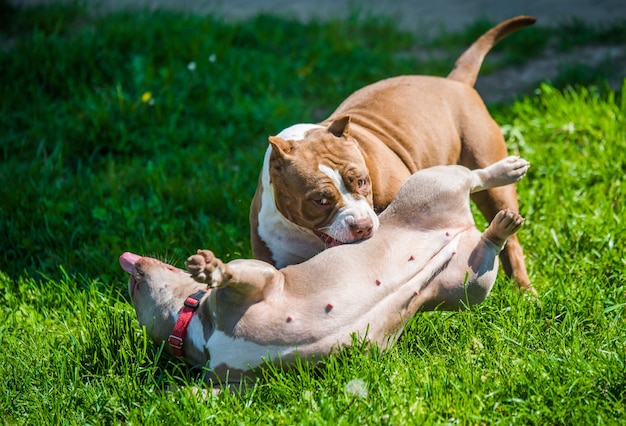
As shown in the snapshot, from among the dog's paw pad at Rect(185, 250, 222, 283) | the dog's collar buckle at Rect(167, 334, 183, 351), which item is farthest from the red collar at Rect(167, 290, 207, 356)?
the dog's paw pad at Rect(185, 250, 222, 283)

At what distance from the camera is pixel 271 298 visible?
11.0 feet

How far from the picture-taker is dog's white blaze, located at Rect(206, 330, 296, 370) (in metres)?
3.24

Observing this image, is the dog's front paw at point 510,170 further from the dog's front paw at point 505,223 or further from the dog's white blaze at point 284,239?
the dog's white blaze at point 284,239

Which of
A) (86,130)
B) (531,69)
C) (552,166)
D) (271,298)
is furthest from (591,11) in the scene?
(271,298)

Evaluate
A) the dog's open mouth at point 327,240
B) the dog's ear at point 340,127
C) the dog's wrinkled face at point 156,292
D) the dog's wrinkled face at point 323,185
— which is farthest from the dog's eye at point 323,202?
the dog's wrinkled face at point 156,292

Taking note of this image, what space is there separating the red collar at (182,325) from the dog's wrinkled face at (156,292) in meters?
0.07

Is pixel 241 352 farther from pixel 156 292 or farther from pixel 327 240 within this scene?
pixel 327 240

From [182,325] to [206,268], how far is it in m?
0.53

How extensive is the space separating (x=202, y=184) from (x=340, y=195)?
1.86 m

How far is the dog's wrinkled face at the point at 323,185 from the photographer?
3.80m

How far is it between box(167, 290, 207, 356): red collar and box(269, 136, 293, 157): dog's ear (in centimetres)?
87

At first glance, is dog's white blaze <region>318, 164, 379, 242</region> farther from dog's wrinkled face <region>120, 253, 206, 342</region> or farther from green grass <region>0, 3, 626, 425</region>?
dog's wrinkled face <region>120, 253, 206, 342</region>

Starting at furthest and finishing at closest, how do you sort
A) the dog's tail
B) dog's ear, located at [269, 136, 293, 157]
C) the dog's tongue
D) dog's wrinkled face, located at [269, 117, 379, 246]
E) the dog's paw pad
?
the dog's tail → dog's ear, located at [269, 136, 293, 157] → dog's wrinkled face, located at [269, 117, 379, 246] → the dog's tongue → the dog's paw pad

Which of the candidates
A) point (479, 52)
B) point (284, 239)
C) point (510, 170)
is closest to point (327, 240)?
point (284, 239)
